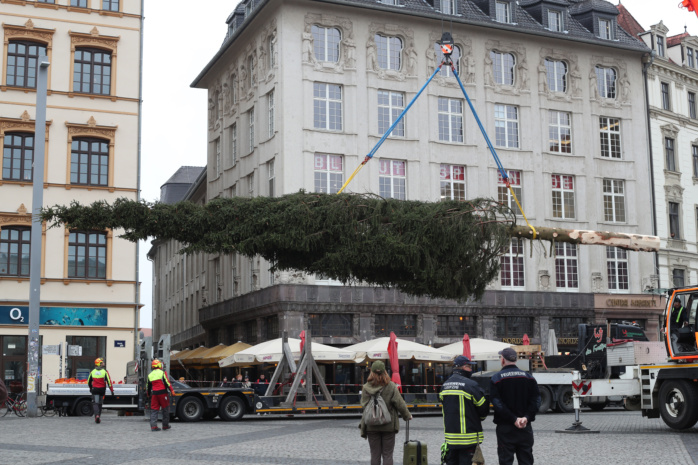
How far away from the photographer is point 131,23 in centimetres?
3947

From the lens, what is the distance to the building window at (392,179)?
44.1 metres

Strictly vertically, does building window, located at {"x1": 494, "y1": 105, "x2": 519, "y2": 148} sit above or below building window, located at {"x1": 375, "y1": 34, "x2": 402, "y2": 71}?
below

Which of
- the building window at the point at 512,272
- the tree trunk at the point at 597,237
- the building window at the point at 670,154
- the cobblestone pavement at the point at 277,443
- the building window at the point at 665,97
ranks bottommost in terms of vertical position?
the cobblestone pavement at the point at 277,443

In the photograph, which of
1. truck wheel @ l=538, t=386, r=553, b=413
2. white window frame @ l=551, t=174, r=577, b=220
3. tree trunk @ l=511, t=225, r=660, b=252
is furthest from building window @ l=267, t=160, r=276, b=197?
Result: tree trunk @ l=511, t=225, r=660, b=252

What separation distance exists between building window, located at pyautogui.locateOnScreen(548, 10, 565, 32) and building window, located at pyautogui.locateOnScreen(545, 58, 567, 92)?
1.81 m

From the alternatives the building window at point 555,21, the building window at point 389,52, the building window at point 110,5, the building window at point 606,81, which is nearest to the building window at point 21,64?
the building window at point 110,5

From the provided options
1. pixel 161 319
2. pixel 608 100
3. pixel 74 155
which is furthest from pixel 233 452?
pixel 161 319

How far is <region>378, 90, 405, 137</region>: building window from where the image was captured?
44.6 meters

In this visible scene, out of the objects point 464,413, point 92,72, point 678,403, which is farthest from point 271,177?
point 464,413

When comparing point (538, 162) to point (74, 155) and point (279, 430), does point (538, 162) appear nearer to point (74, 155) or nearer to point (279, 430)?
point (74, 155)

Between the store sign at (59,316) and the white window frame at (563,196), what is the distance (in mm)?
22489

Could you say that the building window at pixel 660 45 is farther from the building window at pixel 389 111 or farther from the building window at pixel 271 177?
the building window at pixel 271 177

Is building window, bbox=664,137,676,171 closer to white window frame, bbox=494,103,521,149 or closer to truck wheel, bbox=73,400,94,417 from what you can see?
white window frame, bbox=494,103,521,149

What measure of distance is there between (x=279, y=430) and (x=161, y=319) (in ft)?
189
